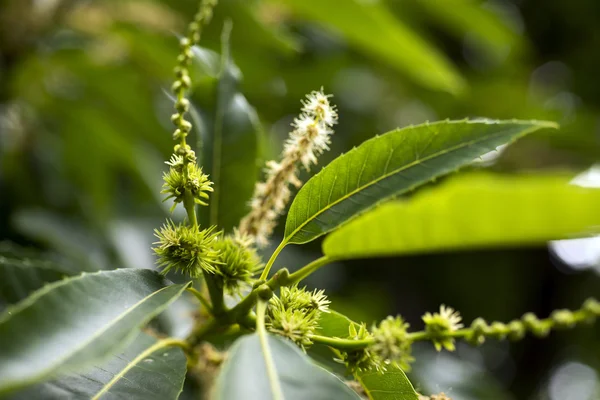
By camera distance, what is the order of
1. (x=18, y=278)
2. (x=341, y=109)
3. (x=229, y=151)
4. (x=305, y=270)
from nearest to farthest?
(x=305, y=270), (x=18, y=278), (x=229, y=151), (x=341, y=109)

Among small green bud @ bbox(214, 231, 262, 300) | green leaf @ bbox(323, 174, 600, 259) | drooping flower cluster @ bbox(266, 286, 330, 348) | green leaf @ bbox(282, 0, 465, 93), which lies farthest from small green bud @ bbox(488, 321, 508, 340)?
green leaf @ bbox(282, 0, 465, 93)

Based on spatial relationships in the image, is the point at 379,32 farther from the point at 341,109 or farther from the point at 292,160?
the point at 292,160

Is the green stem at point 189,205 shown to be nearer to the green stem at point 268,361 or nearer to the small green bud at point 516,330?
the green stem at point 268,361

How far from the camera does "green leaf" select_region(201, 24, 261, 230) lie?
103 cm

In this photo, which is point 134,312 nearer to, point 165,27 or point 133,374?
point 133,374

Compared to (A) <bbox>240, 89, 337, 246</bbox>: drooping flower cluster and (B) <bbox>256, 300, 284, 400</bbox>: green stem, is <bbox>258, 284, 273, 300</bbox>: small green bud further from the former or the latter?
(A) <bbox>240, 89, 337, 246</bbox>: drooping flower cluster

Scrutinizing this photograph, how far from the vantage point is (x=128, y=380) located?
753mm

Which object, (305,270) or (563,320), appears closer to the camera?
(563,320)

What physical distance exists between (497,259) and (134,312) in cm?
272

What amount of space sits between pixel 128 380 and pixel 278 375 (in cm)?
24

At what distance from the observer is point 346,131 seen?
9.03 feet

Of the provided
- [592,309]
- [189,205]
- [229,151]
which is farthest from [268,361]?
[229,151]

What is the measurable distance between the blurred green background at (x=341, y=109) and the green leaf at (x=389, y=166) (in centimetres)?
41

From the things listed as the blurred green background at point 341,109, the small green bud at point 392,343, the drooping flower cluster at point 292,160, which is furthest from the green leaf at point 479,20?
the small green bud at point 392,343
